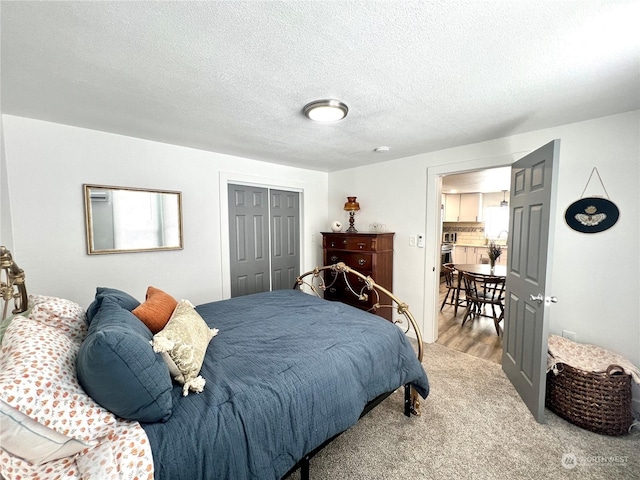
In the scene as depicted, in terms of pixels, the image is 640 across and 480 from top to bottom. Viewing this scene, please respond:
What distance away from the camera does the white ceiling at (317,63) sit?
41.4 inches

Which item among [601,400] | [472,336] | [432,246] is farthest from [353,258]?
[601,400]

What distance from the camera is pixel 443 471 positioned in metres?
1.54

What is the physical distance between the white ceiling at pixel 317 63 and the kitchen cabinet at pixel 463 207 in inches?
198

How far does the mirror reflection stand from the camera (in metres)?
2.34

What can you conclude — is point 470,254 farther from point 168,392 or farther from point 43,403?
point 43,403

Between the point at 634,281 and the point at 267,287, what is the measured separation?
3621 millimetres

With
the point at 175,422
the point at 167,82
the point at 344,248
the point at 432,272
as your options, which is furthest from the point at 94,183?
the point at 432,272

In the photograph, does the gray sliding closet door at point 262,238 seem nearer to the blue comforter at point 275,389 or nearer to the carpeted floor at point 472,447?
the blue comforter at point 275,389

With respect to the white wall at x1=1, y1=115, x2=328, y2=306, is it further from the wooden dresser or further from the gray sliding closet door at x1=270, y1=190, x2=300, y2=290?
the wooden dresser

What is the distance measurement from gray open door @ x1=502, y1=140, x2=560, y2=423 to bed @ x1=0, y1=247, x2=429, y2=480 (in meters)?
1.08

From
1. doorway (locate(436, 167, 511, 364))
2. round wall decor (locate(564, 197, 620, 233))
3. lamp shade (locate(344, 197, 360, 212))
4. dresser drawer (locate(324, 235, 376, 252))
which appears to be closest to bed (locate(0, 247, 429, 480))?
dresser drawer (locate(324, 235, 376, 252))

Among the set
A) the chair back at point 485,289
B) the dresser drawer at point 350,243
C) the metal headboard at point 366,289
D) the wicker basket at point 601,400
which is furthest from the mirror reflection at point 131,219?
the chair back at point 485,289

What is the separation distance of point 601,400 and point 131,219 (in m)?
4.03

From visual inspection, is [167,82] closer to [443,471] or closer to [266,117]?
[266,117]
